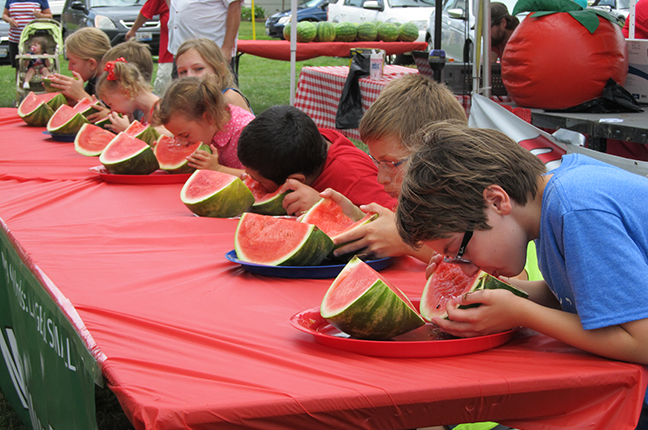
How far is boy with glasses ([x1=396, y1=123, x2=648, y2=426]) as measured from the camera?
1.28 meters

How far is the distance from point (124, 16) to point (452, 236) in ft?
48.6

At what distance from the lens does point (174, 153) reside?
3484 millimetres

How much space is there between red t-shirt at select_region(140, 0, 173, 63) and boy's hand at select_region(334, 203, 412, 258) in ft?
19.1

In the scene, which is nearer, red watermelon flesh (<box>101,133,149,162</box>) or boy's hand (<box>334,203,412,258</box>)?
boy's hand (<box>334,203,412,258</box>)

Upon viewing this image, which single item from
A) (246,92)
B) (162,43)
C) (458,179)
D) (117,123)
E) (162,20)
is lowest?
(246,92)

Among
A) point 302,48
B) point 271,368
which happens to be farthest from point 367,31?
point 271,368

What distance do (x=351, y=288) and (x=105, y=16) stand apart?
1439cm

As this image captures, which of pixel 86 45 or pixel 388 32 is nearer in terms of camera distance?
pixel 86 45

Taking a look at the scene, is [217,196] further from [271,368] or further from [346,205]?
[271,368]

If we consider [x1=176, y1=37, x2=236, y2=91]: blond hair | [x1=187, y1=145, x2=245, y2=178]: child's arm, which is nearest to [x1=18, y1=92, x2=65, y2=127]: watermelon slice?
[x1=176, y1=37, x2=236, y2=91]: blond hair

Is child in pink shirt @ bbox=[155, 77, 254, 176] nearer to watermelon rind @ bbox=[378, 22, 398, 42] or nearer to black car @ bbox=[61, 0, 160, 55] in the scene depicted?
watermelon rind @ bbox=[378, 22, 398, 42]

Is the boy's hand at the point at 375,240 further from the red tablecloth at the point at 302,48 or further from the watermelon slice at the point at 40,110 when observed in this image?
the red tablecloth at the point at 302,48

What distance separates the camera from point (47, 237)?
2.24 meters

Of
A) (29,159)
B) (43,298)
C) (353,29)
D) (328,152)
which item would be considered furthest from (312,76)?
(43,298)
